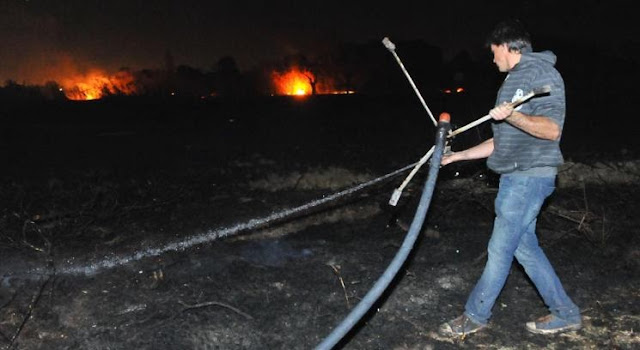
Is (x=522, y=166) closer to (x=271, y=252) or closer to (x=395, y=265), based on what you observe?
(x=395, y=265)

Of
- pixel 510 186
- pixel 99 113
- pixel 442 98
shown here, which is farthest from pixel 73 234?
pixel 442 98

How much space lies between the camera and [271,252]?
4703 mm

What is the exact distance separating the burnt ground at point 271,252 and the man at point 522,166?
0.56 feet

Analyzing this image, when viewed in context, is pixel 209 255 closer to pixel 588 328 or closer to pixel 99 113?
pixel 588 328

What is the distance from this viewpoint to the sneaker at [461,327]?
3.22m

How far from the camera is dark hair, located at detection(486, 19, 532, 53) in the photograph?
111 inches

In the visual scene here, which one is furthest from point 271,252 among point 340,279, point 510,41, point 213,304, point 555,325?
point 510,41

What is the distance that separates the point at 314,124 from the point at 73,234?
32.7 feet

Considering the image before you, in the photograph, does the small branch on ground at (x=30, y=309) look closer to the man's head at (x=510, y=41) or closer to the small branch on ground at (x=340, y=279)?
the small branch on ground at (x=340, y=279)

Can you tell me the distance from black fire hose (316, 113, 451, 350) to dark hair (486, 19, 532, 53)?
2.00 ft

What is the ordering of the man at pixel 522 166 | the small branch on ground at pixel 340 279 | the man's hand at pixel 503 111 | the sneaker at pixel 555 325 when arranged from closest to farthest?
1. the man's hand at pixel 503 111
2. the man at pixel 522 166
3. the sneaker at pixel 555 325
4. the small branch on ground at pixel 340 279

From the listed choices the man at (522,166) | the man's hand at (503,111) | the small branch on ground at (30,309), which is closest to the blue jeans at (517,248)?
the man at (522,166)

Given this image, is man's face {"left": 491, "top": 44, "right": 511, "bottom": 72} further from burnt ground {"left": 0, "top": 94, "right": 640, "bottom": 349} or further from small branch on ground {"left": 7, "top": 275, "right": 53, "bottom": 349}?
small branch on ground {"left": 7, "top": 275, "right": 53, "bottom": 349}

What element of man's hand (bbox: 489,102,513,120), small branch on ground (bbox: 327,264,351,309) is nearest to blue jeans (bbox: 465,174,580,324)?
man's hand (bbox: 489,102,513,120)
